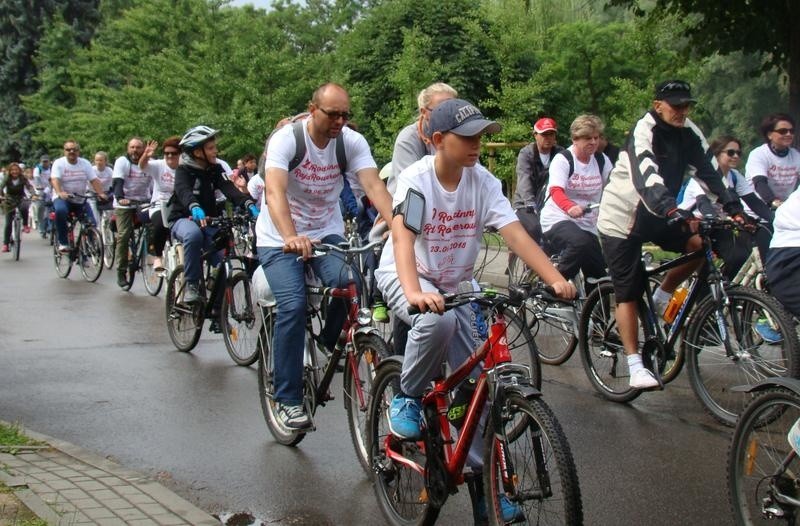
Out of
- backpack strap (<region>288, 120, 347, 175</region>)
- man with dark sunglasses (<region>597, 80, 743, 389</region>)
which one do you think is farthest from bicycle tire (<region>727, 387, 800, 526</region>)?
backpack strap (<region>288, 120, 347, 175</region>)

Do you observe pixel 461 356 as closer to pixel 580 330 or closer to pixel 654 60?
pixel 580 330

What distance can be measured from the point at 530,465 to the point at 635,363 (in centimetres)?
331

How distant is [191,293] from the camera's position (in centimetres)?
993

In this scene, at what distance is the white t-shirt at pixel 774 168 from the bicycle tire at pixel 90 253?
937 centimetres

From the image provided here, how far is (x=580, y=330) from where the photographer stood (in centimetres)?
807

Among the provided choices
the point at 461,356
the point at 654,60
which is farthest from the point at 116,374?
the point at 654,60

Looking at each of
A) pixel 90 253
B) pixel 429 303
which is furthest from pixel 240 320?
pixel 90 253

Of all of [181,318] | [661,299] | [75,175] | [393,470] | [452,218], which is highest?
[452,218]

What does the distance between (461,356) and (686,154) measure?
311cm

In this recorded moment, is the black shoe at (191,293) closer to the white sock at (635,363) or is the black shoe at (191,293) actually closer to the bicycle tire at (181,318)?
the bicycle tire at (181,318)

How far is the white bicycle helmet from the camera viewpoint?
9.79 metres

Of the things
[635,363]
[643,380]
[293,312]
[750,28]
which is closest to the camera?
[293,312]

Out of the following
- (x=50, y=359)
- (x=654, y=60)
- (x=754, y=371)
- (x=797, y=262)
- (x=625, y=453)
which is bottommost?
(x=50, y=359)

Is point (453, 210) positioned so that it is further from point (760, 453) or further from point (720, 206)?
point (720, 206)
